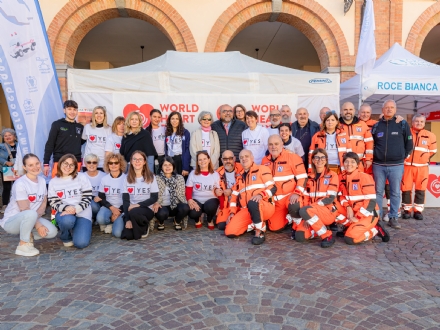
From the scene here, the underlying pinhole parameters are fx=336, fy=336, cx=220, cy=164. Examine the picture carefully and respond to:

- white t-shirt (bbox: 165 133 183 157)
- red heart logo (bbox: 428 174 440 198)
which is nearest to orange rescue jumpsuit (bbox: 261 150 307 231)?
white t-shirt (bbox: 165 133 183 157)

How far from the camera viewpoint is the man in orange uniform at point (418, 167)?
6.27m

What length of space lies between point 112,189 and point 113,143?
36.4 inches

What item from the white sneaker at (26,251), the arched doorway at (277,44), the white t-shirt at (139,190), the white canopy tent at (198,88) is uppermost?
the arched doorway at (277,44)

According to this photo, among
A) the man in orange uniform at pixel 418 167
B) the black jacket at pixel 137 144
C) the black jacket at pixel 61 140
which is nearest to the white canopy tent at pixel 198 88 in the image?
the black jacket at pixel 61 140

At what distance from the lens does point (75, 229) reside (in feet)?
15.4

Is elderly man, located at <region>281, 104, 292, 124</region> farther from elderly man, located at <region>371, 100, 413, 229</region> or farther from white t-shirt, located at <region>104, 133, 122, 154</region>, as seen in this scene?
white t-shirt, located at <region>104, 133, 122, 154</region>

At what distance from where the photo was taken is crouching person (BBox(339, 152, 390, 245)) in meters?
4.70

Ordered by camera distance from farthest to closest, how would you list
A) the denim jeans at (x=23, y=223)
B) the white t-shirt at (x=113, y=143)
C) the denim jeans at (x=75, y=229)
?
the white t-shirt at (x=113, y=143)
the denim jeans at (x=75, y=229)
the denim jeans at (x=23, y=223)

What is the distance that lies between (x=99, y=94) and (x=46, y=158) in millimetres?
1783

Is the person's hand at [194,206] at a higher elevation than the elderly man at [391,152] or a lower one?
lower

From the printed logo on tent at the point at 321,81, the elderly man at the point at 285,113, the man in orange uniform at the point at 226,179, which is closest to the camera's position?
the man in orange uniform at the point at 226,179

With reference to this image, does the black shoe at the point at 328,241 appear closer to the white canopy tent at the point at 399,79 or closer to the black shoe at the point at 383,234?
the black shoe at the point at 383,234

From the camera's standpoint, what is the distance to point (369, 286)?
3.44m

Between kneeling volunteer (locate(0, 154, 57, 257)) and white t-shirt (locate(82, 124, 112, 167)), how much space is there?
4.07ft
